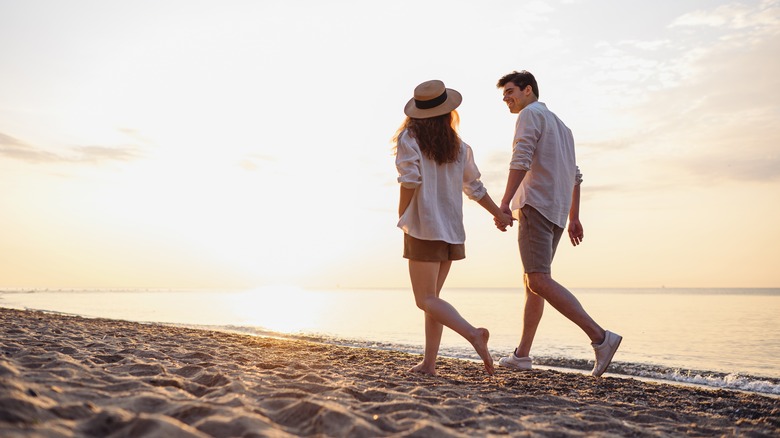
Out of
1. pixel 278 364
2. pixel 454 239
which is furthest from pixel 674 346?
pixel 278 364

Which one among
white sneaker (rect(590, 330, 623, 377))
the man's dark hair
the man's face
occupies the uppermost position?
the man's dark hair

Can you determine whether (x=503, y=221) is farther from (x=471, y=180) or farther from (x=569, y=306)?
(x=569, y=306)

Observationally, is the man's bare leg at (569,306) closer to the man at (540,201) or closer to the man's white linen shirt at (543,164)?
the man at (540,201)

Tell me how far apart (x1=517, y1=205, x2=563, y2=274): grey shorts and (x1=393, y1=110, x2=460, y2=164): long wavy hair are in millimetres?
821

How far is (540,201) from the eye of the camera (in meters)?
4.29

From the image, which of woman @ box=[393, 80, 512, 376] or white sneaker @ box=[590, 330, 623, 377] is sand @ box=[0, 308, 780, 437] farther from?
woman @ box=[393, 80, 512, 376]

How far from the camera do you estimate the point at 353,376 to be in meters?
3.60

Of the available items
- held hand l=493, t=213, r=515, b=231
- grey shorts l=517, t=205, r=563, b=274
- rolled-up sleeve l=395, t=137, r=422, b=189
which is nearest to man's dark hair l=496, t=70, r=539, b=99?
grey shorts l=517, t=205, r=563, b=274

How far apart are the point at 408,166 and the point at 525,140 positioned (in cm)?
109

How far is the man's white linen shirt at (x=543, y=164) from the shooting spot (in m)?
4.28

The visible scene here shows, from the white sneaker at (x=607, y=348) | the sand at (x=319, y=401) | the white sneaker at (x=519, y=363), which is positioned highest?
the white sneaker at (x=607, y=348)

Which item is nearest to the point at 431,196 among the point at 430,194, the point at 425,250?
the point at 430,194

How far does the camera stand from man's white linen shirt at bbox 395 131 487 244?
12.3 feet

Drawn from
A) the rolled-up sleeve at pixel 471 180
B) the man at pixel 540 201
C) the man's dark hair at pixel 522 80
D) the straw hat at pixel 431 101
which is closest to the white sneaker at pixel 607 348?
the man at pixel 540 201
